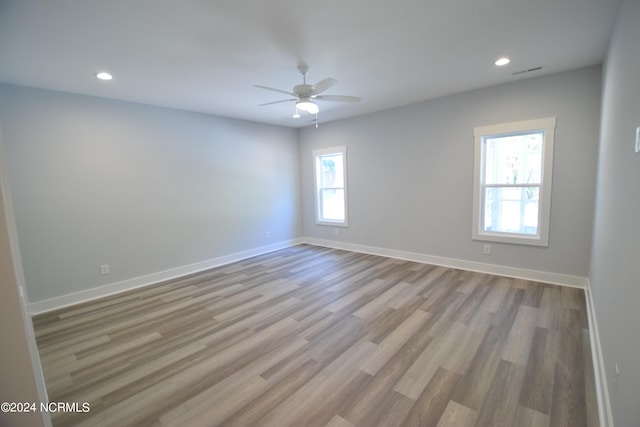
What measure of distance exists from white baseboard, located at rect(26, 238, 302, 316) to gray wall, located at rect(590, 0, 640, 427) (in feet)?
14.5

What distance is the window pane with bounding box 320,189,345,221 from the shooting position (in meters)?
5.90

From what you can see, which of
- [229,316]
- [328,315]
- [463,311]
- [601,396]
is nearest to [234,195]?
[229,316]

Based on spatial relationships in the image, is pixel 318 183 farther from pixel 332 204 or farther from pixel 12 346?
pixel 12 346

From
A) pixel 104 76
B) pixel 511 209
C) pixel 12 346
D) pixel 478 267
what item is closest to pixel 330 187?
pixel 478 267

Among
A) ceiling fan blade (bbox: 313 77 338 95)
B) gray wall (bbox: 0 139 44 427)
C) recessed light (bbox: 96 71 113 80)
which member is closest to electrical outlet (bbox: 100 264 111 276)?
recessed light (bbox: 96 71 113 80)

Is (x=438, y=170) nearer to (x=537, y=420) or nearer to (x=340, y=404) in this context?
(x=537, y=420)

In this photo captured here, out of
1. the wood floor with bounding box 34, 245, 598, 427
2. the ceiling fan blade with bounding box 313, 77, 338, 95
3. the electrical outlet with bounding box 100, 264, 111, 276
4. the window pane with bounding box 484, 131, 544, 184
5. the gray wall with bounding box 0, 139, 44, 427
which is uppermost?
the ceiling fan blade with bounding box 313, 77, 338, 95

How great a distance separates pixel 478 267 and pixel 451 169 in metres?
1.55

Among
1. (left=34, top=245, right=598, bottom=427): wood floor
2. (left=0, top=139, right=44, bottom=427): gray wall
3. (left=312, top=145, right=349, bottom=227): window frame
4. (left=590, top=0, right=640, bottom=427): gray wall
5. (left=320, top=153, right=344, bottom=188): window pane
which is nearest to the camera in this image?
(left=0, top=139, right=44, bottom=427): gray wall

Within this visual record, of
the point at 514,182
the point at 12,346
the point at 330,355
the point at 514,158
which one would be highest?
the point at 514,158

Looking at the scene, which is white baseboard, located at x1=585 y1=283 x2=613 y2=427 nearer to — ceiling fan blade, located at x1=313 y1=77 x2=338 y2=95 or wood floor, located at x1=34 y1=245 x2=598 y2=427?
wood floor, located at x1=34 y1=245 x2=598 y2=427

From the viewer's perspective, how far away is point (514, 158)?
3.84 m

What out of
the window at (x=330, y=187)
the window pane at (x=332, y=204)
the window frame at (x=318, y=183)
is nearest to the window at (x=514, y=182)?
the window frame at (x=318, y=183)

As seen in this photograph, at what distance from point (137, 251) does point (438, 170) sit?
479 centimetres
